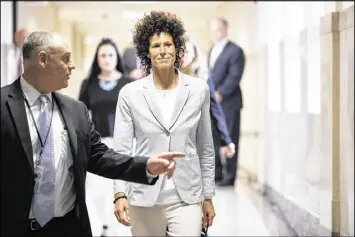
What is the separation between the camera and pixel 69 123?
2271 millimetres

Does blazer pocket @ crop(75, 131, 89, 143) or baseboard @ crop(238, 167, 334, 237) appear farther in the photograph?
baseboard @ crop(238, 167, 334, 237)

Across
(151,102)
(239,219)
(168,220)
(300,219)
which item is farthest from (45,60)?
(239,219)

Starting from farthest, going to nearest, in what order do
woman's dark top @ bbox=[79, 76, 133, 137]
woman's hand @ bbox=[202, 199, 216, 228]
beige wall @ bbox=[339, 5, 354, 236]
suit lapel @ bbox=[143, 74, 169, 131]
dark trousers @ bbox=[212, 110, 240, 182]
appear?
Answer: 1. dark trousers @ bbox=[212, 110, 240, 182]
2. beige wall @ bbox=[339, 5, 354, 236]
3. woman's dark top @ bbox=[79, 76, 133, 137]
4. woman's hand @ bbox=[202, 199, 216, 228]
5. suit lapel @ bbox=[143, 74, 169, 131]

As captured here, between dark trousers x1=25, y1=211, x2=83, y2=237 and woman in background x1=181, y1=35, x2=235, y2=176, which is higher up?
woman in background x1=181, y1=35, x2=235, y2=176

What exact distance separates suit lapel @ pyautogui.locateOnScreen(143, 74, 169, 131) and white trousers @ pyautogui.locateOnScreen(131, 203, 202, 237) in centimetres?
38

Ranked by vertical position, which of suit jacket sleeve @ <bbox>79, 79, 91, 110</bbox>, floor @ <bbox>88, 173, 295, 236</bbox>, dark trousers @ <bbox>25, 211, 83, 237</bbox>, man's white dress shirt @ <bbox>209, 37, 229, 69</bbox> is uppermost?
man's white dress shirt @ <bbox>209, 37, 229, 69</bbox>

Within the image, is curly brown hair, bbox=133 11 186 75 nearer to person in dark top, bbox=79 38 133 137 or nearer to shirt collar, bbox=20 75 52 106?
shirt collar, bbox=20 75 52 106

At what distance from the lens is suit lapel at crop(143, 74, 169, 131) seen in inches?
110

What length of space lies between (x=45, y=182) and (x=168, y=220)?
2.72 feet

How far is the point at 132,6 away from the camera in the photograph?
923 cm

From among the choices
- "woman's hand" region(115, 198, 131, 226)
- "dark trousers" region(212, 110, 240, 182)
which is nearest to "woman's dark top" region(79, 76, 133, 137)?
"woman's hand" region(115, 198, 131, 226)

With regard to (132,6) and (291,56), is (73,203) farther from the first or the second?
(132,6)

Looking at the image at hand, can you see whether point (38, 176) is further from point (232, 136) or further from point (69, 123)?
point (232, 136)

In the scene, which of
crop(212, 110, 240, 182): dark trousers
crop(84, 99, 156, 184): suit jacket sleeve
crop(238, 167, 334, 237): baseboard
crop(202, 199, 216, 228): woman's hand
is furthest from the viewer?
crop(212, 110, 240, 182): dark trousers
